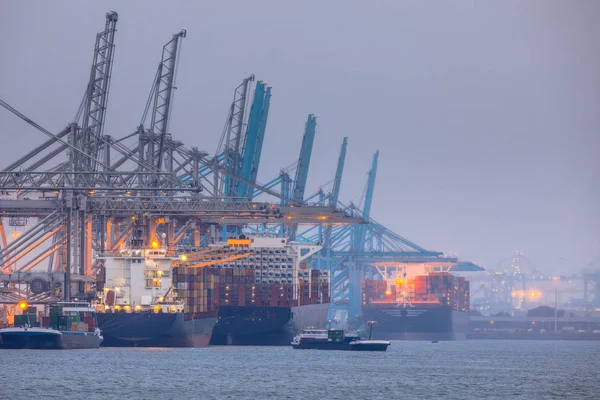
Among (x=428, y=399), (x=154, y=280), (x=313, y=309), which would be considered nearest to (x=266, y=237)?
(x=313, y=309)

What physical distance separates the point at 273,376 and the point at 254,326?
1681 inches

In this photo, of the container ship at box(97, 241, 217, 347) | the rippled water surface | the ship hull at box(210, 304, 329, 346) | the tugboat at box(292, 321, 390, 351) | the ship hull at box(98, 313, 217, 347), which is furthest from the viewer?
the ship hull at box(210, 304, 329, 346)

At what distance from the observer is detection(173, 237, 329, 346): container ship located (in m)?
123

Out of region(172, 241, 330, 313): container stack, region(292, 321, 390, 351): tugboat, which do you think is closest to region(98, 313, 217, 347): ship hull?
region(172, 241, 330, 313): container stack

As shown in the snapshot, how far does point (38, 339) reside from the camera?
10525cm

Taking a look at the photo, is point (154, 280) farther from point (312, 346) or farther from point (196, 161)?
point (196, 161)

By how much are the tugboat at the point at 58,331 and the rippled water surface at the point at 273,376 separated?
89cm

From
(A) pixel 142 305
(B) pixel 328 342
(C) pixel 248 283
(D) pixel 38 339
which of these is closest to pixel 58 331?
(D) pixel 38 339

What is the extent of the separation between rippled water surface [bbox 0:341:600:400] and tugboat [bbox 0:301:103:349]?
0.89 metres

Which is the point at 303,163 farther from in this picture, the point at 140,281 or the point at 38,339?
the point at 38,339

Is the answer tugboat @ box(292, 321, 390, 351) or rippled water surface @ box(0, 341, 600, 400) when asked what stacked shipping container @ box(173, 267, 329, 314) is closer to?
rippled water surface @ box(0, 341, 600, 400)

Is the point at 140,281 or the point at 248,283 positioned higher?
the point at 248,283

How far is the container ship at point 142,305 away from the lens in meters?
112

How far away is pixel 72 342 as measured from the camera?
108 meters
